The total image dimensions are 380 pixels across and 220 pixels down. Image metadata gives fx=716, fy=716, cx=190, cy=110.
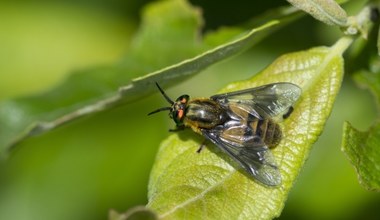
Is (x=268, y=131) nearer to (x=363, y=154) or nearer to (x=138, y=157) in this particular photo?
(x=363, y=154)

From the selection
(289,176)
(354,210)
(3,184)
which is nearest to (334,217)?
(354,210)

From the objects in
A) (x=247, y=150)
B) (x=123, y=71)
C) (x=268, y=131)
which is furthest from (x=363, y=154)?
(x=123, y=71)

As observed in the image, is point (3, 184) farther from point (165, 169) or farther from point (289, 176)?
point (289, 176)

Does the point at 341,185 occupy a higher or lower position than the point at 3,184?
lower

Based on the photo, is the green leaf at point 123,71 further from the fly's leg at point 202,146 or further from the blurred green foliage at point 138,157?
the fly's leg at point 202,146

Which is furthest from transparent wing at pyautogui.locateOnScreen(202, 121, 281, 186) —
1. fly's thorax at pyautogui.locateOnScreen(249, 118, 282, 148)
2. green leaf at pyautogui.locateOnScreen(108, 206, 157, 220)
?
green leaf at pyautogui.locateOnScreen(108, 206, 157, 220)

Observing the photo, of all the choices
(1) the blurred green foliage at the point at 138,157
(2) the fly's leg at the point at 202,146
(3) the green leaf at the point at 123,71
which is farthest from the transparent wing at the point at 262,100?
(1) the blurred green foliage at the point at 138,157
